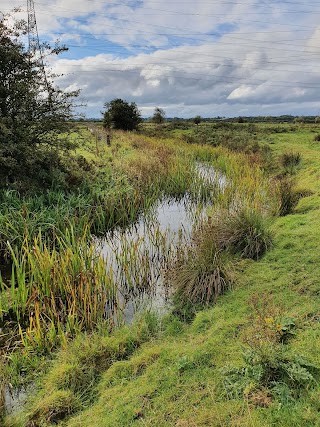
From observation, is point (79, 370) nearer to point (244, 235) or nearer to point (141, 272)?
point (141, 272)

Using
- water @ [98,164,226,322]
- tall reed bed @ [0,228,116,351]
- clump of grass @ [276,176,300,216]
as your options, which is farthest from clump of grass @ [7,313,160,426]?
clump of grass @ [276,176,300,216]

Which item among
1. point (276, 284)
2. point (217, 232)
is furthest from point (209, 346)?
point (217, 232)

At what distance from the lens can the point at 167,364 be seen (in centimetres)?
376

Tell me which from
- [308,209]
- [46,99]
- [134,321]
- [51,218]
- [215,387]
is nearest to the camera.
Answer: [215,387]

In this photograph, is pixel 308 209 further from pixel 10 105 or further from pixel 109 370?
pixel 10 105

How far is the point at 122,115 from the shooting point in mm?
34938

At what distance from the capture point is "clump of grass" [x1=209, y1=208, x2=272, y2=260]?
254 inches

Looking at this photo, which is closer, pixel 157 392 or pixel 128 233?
pixel 157 392

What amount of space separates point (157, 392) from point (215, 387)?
1.84 ft

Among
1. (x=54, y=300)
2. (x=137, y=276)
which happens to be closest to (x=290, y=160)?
(x=137, y=276)

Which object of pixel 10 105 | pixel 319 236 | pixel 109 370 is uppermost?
pixel 10 105

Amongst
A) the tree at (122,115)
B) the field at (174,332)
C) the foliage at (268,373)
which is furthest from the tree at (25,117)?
the tree at (122,115)

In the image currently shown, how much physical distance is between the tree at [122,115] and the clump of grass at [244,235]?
1161 inches

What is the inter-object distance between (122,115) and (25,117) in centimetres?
2582
